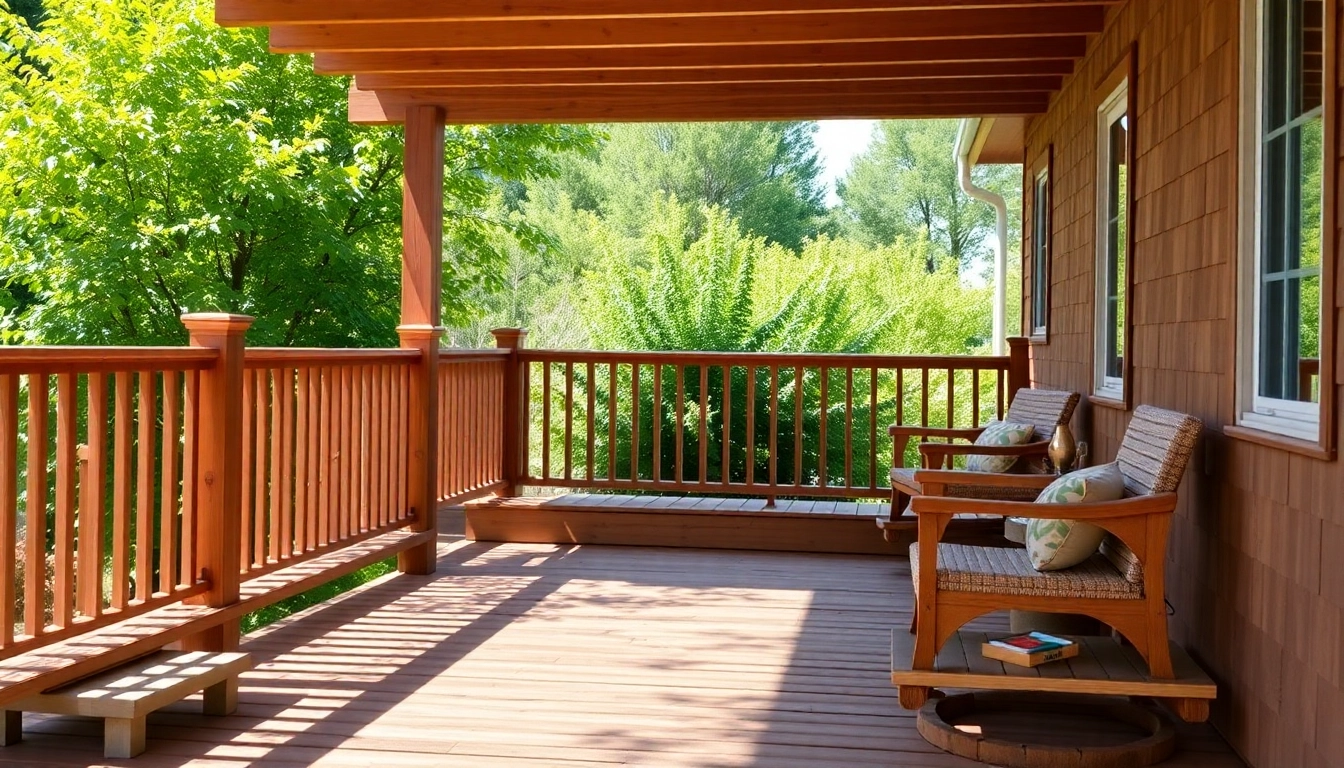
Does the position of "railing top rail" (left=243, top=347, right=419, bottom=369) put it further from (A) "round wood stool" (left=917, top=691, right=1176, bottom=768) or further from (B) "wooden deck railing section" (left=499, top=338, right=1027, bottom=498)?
(A) "round wood stool" (left=917, top=691, right=1176, bottom=768)

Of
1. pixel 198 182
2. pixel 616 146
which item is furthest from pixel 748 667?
pixel 616 146

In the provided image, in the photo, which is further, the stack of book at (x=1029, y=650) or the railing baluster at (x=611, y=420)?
the railing baluster at (x=611, y=420)

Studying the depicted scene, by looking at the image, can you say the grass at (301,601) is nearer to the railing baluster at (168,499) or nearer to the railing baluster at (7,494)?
the railing baluster at (168,499)

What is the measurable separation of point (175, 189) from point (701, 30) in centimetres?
714

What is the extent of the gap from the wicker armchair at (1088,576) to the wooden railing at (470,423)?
3.45 metres

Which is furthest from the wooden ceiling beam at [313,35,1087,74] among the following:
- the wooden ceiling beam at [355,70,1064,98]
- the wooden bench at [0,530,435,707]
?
the wooden bench at [0,530,435,707]

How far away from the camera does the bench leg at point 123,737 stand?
312cm

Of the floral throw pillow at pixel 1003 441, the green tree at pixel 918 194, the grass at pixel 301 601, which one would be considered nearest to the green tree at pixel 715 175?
the green tree at pixel 918 194

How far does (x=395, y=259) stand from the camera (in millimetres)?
12438

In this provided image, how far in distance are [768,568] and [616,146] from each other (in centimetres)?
2089

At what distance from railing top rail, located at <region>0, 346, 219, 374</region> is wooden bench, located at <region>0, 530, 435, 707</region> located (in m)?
0.72

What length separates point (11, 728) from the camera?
319 cm

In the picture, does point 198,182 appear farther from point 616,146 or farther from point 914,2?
point 616,146

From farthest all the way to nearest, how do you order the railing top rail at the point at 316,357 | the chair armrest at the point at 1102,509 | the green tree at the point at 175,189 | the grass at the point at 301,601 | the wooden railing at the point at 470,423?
the grass at the point at 301,601
the green tree at the point at 175,189
the wooden railing at the point at 470,423
the railing top rail at the point at 316,357
the chair armrest at the point at 1102,509
